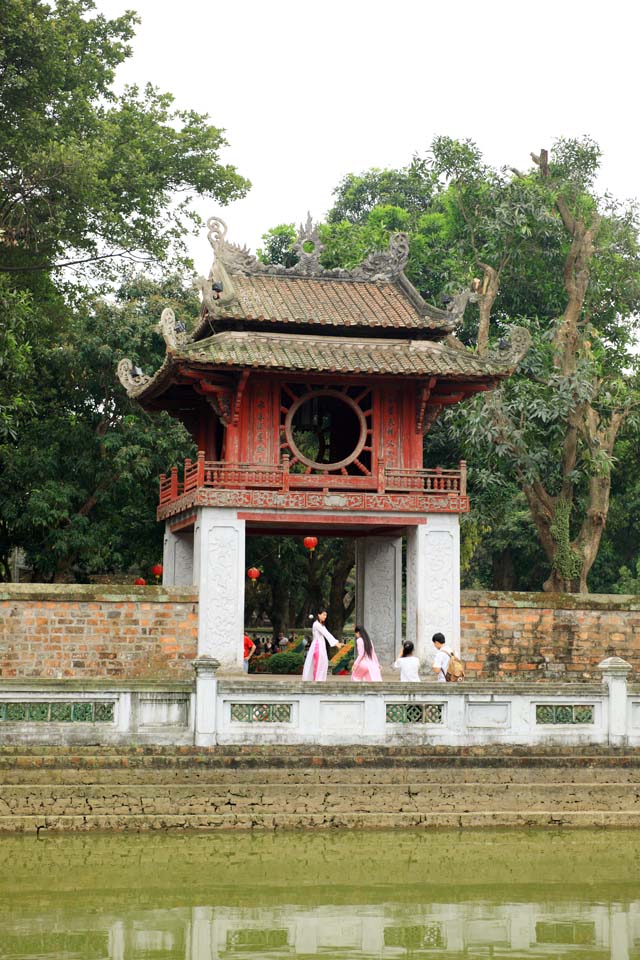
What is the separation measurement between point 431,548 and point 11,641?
24.2 ft

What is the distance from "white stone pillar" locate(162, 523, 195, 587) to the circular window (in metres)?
2.99

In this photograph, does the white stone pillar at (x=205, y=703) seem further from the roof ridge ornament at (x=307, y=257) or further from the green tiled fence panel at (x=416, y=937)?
the roof ridge ornament at (x=307, y=257)

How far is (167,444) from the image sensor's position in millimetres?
28938

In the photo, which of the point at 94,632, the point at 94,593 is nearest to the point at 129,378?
the point at 94,593

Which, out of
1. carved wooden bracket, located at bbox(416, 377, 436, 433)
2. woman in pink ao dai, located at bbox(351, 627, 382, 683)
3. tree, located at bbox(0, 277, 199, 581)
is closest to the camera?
woman in pink ao dai, located at bbox(351, 627, 382, 683)

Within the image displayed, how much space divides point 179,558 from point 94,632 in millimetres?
5035

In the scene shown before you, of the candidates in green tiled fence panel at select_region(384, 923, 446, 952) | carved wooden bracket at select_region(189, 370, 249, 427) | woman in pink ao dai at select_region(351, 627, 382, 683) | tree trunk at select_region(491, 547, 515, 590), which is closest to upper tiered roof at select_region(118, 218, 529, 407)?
carved wooden bracket at select_region(189, 370, 249, 427)

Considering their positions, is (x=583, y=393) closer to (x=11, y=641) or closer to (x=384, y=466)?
(x=384, y=466)

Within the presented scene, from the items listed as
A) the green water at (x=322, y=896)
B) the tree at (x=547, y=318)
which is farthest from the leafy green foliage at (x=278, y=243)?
the green water at (x=322, y=896)

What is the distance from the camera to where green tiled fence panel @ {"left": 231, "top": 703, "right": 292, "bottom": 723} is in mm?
15578

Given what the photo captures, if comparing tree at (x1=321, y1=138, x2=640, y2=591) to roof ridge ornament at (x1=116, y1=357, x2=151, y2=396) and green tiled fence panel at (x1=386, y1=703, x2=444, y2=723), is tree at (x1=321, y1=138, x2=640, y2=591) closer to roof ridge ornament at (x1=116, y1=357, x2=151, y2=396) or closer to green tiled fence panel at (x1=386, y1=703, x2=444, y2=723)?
roof ridge ornament at (x1=116, y1=357, x2=151, y2=396)

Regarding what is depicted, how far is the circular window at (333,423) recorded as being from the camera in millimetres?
23812

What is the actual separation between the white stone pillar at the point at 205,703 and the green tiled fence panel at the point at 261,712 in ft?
1.03

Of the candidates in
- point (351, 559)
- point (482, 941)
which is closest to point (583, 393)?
point (351, 559)
